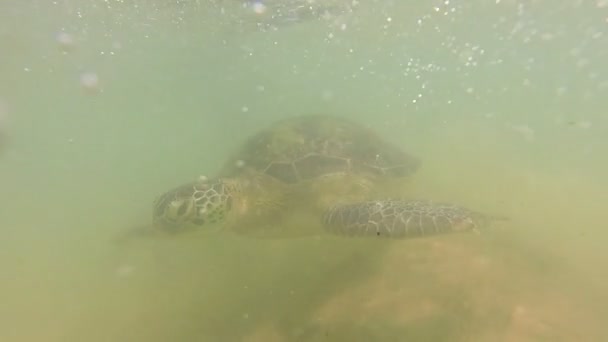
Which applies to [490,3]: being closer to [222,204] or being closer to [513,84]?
[222,204]

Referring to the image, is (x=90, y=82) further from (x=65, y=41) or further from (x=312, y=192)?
(x=312, y=192)

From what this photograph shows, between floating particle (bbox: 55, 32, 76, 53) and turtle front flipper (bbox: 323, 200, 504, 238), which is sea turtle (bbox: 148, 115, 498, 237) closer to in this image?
turtle front flipper (bbox: 323, 200, 504, 238)

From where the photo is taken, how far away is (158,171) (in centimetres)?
1242

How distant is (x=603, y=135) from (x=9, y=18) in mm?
23459

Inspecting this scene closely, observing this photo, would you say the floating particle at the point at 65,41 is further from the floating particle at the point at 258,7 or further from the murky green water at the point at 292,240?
the floating particle at the point at 258,7

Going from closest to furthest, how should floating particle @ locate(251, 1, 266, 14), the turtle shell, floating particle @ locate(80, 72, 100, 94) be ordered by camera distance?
the turtle shell
floating particle @ locate(251, 1, 266, 14)
floating particle @ locate(80, 72, 100, 94)

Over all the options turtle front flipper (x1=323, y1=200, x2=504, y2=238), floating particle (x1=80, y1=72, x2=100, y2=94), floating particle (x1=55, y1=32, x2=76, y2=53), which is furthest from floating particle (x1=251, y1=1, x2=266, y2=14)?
floating particle (x1=80, y1=72, x2=100, y2=94)

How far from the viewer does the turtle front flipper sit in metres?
3.67

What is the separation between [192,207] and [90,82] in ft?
125

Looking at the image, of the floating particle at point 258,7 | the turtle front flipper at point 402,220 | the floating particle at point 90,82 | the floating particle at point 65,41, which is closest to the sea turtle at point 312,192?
the turtle front flipper at point 402,220

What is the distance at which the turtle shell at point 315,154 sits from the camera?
5.25 metres

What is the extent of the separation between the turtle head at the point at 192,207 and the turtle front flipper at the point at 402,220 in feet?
3.97

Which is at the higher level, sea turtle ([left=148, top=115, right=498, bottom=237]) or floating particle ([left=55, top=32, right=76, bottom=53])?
floating particle ([left=55, top=32, right=76, bottom=53])

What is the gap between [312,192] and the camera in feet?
16.5
